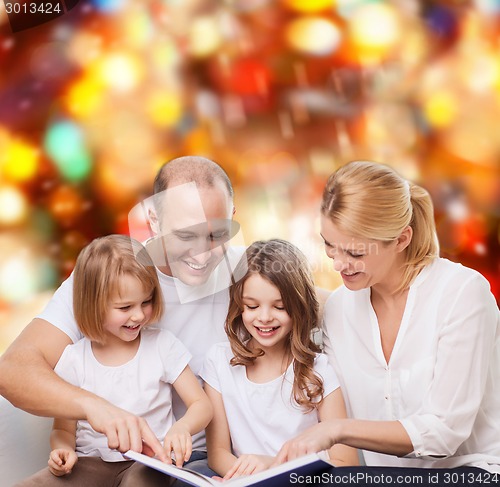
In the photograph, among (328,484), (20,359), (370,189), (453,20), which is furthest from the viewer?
(453,20)

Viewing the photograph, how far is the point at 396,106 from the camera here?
87.5 inches

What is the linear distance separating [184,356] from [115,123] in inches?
40.6

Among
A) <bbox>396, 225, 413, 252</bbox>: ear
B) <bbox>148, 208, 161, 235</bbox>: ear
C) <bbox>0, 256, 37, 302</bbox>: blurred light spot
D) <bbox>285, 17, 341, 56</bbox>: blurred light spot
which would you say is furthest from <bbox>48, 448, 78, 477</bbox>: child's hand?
<bbox>285, 17, 341, 56</bbox>: blurred light spot

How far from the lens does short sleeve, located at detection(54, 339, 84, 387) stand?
4.80 ft

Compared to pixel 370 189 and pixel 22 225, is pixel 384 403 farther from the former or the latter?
pixel 22 225

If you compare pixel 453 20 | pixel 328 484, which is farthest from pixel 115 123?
pixel 328 484

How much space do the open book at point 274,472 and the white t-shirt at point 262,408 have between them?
0.29 metres

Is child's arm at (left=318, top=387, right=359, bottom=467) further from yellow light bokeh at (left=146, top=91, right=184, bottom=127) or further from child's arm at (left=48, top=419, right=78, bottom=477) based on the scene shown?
yellow light bokeh at (left=146, top=91, right=184, bottom=127)

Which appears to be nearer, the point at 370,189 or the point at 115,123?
the point at 370,189

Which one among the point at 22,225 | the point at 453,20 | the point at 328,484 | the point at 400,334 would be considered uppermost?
the point at 453,20

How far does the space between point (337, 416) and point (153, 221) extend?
0.54m

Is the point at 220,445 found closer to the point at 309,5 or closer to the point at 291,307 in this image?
the point at 291,307
